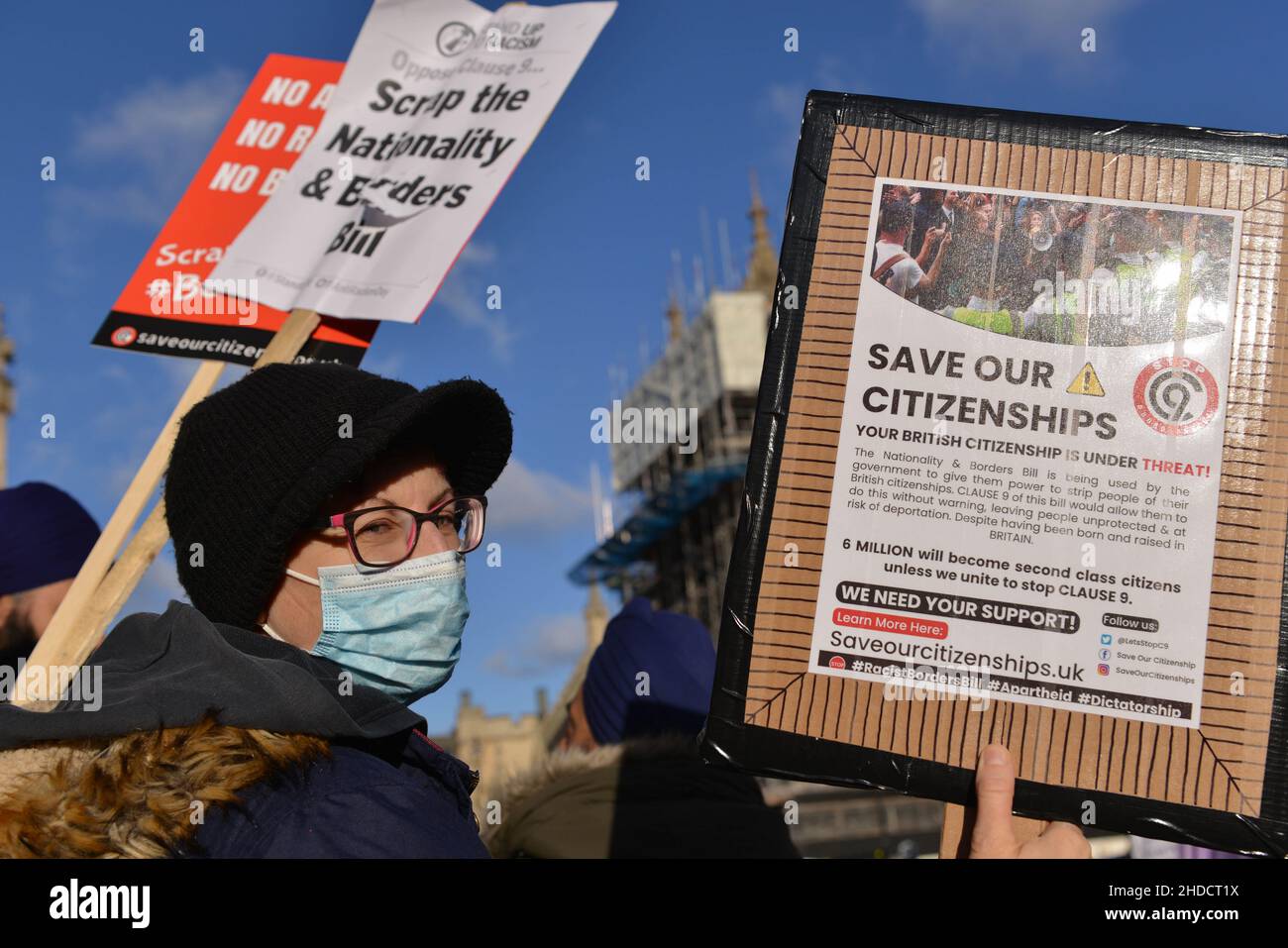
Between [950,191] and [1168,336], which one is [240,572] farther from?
[1168,336]

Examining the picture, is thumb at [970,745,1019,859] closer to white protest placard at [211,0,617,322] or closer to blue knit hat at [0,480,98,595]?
white protest placard at [211,0,617,322]

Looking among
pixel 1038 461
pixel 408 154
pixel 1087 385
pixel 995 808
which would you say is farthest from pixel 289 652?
pixel 408 154

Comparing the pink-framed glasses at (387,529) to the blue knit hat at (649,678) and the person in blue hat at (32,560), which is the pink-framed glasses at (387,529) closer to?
the blue knit hat at (649,678)

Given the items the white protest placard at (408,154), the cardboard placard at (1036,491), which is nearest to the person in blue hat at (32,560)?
the white protest placard at (408,154)

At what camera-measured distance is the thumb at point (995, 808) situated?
75.0 inches

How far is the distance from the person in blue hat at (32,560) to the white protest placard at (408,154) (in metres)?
1.04

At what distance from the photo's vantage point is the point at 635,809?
2727 mm

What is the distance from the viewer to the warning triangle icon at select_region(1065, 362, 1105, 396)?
78.7 inches

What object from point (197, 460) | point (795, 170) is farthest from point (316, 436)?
point (795, 170)

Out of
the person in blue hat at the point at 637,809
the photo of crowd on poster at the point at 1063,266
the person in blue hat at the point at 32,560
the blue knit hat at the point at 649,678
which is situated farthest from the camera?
the person in blue hat at the point at 32,560

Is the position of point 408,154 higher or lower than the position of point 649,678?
higher

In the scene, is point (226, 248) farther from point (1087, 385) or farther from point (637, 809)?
point (1087, 385)

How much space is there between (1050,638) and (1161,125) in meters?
0.89

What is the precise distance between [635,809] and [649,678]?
110 centimetres
